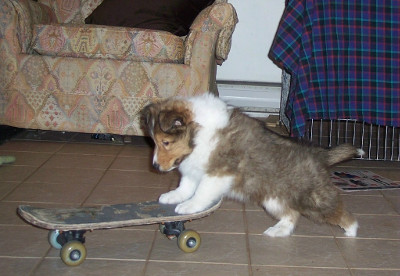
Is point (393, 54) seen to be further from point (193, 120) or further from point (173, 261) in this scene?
point (173, 261)

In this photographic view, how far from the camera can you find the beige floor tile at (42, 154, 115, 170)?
11.0 feet

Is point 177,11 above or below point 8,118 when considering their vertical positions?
above

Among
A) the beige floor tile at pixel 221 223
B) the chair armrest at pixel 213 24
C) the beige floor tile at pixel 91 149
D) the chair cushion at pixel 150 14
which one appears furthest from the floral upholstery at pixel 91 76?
the beige floor tile at pixel 221 223

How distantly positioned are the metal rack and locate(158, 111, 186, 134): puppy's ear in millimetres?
1676

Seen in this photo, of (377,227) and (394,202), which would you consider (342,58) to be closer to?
(394,202)

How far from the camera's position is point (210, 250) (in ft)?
7.11

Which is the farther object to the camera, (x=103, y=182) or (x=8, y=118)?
(x=8, y=118)

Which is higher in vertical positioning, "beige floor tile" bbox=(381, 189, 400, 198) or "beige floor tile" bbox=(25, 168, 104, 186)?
"beige floor tile" bbox=(25, 168, 104, 186)

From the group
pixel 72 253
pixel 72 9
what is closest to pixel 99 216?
pixel 72 253

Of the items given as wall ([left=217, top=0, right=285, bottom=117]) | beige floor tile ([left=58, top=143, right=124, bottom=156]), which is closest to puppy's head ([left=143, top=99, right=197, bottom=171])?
beige floor tile ([left=58, top=143, right=124, bottom=156])

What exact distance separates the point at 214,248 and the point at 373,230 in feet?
2.80

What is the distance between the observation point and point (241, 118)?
2369 millimetres

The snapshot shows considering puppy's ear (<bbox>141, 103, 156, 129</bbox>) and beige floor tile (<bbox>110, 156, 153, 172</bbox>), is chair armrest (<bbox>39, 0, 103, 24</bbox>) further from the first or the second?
puppy's ear (<bbox>141, 103, 156, 129</bbox>)

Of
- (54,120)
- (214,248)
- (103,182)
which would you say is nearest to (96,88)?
(54,120)
